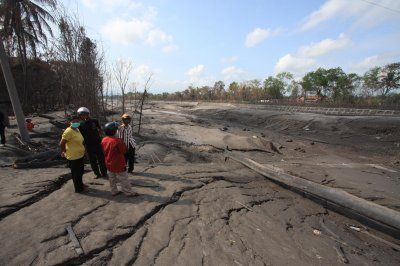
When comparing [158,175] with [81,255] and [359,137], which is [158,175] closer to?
[81,255]

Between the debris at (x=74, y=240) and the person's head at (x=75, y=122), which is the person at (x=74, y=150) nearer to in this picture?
the person's head at (x=75, y=122)

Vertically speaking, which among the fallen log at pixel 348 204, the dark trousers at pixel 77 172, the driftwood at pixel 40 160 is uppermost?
the dark trousers at pixel 77 172

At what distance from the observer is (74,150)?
16.9ft

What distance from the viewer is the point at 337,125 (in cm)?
1944

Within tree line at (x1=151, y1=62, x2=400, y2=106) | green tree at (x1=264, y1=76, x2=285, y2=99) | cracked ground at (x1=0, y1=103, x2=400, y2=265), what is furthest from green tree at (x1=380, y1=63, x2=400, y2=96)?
cracked ground at (x1=0, y1=103, x2=400, y2=265)

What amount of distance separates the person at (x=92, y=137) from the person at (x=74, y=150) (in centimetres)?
51

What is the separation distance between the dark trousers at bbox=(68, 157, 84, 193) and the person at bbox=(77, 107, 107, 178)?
0.77 meters

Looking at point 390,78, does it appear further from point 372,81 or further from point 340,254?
point 340,254

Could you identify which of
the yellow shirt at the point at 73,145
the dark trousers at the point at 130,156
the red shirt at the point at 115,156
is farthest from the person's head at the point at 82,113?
the dark trousers at the point at 130,156

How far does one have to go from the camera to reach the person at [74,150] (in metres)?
5.12

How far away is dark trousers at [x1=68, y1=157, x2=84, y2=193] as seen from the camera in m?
5.20

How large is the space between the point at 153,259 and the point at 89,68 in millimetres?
9844

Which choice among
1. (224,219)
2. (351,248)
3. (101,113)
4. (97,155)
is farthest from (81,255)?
(101,113)

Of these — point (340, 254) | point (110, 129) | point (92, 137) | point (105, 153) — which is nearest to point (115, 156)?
point (105, 153)
